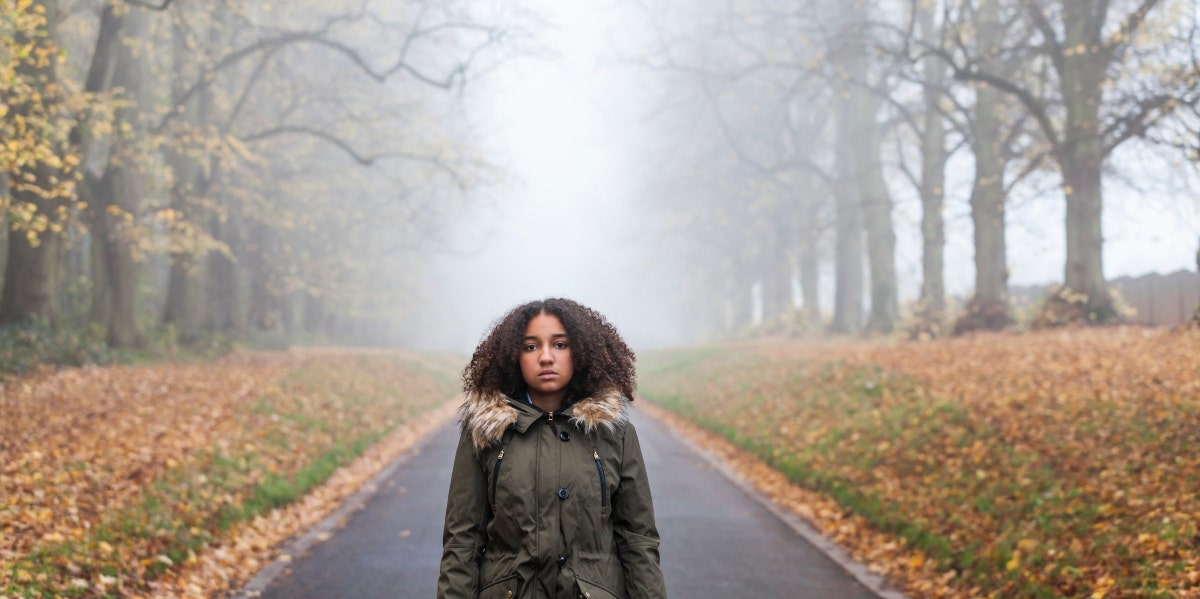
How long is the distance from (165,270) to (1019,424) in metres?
26.9

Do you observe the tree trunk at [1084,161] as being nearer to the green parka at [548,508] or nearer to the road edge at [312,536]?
the road edge at [312,536]

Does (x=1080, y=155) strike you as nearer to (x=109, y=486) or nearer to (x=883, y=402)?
(x=883, y=402)

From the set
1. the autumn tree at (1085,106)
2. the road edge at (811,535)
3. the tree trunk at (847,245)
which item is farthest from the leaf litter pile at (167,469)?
the tree trunk at (847,245)

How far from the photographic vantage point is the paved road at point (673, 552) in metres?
7.02

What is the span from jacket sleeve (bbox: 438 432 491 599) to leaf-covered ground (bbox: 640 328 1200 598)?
4.50m

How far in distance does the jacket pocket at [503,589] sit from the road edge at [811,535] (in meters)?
4.53

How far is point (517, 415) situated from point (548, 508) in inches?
13.0

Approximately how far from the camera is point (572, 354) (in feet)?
11.3

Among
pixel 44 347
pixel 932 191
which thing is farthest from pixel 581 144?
pixel 44 347

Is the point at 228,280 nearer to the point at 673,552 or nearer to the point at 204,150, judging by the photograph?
the point at 204,150

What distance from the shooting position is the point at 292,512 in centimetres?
1004

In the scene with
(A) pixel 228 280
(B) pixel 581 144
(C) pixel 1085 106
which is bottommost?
(A) pixel 228 280

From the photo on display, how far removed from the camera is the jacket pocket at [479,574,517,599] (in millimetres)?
3158

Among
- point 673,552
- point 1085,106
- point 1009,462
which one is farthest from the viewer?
point 1085,106
